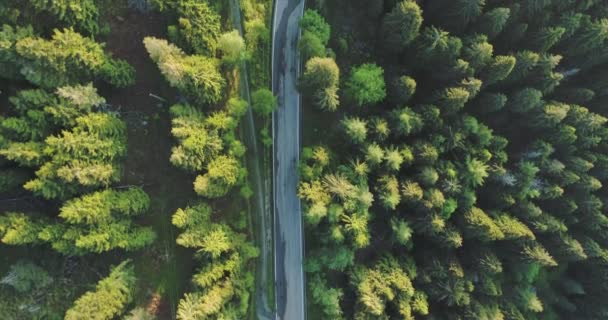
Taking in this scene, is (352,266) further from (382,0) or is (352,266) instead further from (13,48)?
(13,48)

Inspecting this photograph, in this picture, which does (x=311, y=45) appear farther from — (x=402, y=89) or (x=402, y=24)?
(x=402, y=89)

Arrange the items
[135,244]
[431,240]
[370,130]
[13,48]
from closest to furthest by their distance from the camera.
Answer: [13,48] → [135,244] → [370,130] → [431,240]

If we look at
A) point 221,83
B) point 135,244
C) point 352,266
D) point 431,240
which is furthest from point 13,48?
point 431,240

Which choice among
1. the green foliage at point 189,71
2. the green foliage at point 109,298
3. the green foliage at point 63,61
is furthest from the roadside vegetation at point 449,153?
the green foliage at point 63,61

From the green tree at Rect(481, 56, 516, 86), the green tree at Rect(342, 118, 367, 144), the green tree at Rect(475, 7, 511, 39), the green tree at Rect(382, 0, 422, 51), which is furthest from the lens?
the green tree at Rect(481, 56, 516, 86)

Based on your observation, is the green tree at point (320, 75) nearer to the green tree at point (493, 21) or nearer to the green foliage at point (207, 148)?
the green foliage at point (207, 148)

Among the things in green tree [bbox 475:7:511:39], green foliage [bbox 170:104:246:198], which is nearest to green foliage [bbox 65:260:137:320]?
green foliage [bbox 170:104:246:198]

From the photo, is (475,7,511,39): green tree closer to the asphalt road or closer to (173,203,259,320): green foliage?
the asphalt road
